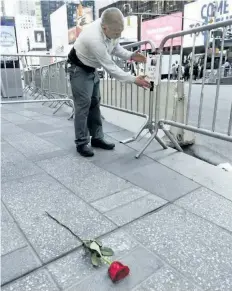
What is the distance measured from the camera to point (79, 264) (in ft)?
4.86

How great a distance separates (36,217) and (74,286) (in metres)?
0.71

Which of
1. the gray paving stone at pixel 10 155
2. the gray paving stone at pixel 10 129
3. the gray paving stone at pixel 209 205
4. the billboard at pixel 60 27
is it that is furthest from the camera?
the billboard at pixel 60 27

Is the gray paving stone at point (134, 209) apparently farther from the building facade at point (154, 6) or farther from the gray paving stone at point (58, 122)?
the building facade at point (154, 6)

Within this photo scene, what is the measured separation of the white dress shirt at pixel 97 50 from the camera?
2732 mm

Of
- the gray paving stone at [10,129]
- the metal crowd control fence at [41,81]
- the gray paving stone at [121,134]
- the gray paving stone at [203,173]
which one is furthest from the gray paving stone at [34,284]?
the metal crowd control fence at [41,81]

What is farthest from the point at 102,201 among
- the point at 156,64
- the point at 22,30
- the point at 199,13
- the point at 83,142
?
the point at 22,30

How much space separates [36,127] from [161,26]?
78.3ft

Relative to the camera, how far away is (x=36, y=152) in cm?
334

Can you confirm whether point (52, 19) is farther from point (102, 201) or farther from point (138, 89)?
point (102, 201)

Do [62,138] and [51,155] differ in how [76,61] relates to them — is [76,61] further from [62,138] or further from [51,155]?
[62,138]

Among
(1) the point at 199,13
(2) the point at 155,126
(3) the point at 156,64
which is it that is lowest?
(2) the point at 155,126

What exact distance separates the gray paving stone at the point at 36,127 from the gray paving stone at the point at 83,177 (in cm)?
157

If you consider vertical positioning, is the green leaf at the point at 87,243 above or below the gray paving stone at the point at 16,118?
above

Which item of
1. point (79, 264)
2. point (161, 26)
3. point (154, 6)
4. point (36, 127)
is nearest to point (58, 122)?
point (36, 127)
